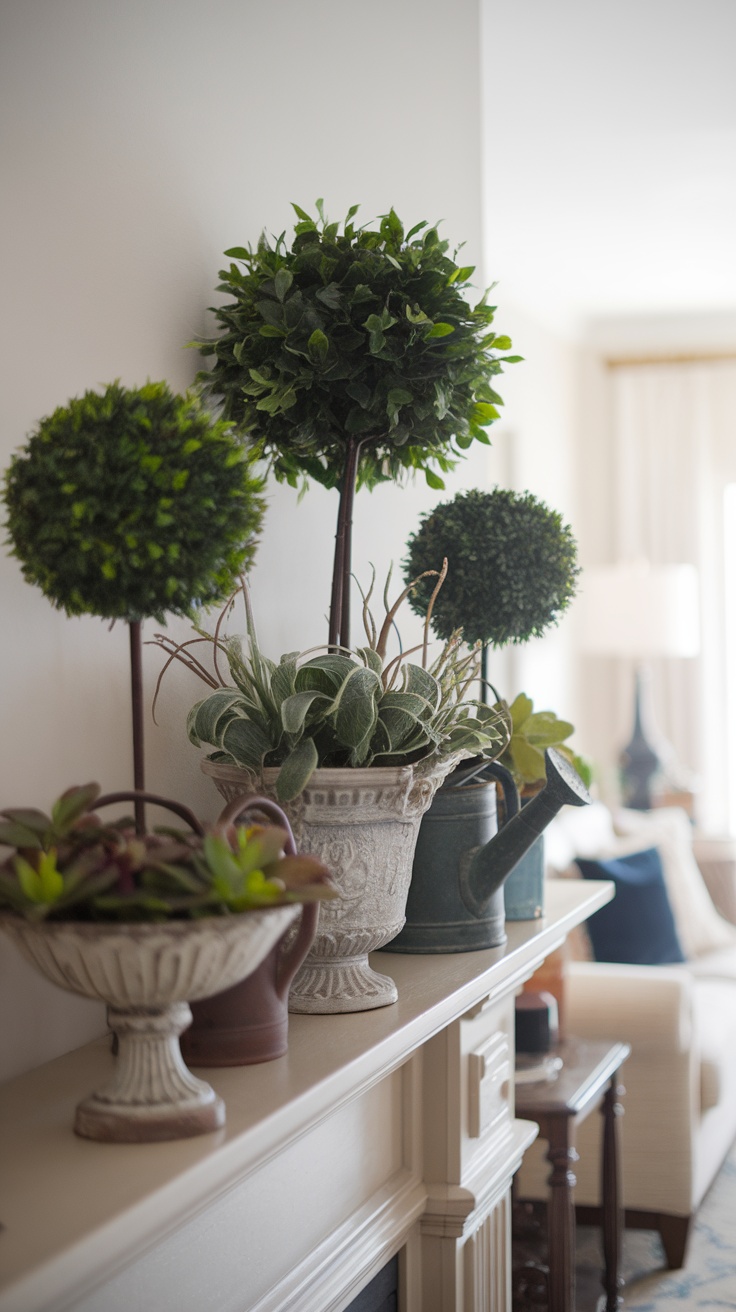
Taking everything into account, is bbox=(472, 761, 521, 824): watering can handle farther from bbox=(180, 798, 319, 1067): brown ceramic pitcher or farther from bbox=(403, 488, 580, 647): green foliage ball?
bbox=(180, 798, 319, 1067): brown ceramic pitcher

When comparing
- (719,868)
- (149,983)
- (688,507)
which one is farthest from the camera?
(688,507)

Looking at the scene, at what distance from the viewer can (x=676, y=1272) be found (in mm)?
2758

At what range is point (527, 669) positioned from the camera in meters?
5.16

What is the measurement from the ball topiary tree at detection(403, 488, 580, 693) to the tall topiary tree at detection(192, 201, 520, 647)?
0.24 metres

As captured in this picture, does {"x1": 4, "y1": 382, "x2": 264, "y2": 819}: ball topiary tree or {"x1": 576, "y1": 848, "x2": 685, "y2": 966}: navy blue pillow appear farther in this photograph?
{"x1": 576, "y1": 848, "x2": 685, "y2": 966}: navy blue pillow

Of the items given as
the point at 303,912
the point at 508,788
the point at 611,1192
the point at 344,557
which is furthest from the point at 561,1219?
the point at 303,912

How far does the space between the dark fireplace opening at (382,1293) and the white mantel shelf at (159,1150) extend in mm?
78

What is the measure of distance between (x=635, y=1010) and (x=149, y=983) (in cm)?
219

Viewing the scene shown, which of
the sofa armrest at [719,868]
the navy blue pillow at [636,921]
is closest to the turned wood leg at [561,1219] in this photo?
the navy blue pillow at [636,921]

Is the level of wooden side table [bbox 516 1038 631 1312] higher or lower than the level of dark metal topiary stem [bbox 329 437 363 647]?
lower

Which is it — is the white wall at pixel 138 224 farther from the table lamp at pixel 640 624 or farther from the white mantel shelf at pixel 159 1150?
the table lamp at pixel 640 624

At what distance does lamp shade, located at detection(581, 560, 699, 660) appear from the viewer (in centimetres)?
511

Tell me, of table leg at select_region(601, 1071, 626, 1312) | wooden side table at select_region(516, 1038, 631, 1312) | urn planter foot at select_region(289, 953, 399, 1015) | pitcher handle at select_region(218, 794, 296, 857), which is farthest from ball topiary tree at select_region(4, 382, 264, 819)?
table leg at select_region(601, 1071, 626, 1312)

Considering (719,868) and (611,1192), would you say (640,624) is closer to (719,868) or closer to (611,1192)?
(719,868)
